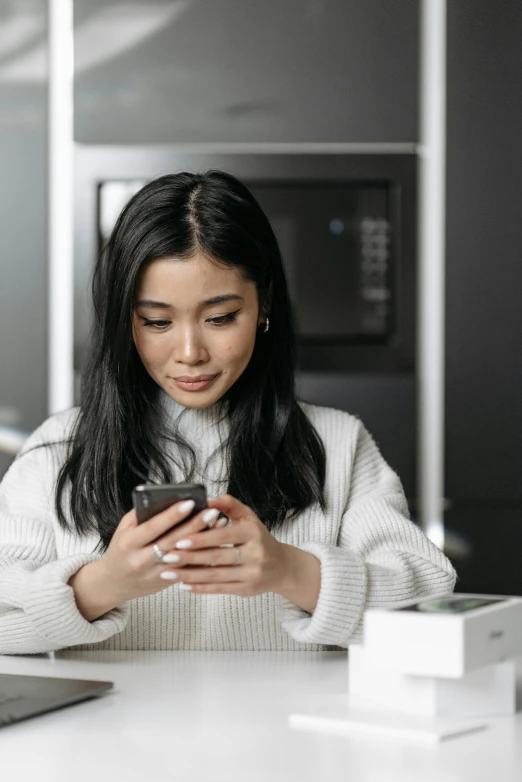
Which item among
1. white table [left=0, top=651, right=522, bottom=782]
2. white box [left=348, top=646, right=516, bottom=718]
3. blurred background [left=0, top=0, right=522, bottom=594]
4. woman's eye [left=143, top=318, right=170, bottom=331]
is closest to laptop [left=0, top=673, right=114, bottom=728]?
white table [left=0, top=651, right=522, bottom=782]

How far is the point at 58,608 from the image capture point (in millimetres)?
1397

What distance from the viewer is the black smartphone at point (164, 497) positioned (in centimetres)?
125

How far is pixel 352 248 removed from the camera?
2502 millimetres

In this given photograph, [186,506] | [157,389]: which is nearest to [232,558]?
[186,506]

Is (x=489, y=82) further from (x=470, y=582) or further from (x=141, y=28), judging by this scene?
(x=470, y=582)

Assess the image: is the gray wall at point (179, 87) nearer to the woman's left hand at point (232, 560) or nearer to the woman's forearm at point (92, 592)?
the woman's forearm at point (92, 592)

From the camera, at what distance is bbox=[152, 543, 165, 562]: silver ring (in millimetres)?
1289

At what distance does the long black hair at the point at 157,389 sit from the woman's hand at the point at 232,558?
30cm

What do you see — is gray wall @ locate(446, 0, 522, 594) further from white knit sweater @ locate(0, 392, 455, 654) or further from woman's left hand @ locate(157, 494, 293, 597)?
woman's left hand @ locate(157, 494, 293, 597)

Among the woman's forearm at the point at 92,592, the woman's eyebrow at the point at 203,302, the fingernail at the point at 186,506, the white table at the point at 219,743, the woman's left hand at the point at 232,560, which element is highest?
the woman's eyebrow at the point at 203,302

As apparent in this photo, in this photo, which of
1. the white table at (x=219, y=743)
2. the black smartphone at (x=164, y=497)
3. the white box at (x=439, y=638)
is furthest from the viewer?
the black smartphone at (x=164, y=497)

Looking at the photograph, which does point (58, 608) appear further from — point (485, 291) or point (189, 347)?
point (485, 291)

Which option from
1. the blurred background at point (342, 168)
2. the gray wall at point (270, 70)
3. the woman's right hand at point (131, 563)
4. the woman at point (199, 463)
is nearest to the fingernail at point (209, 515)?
the woman's right hand at point (131, 563)

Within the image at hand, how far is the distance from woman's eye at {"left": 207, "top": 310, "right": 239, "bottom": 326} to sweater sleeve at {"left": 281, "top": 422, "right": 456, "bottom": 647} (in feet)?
1.09
